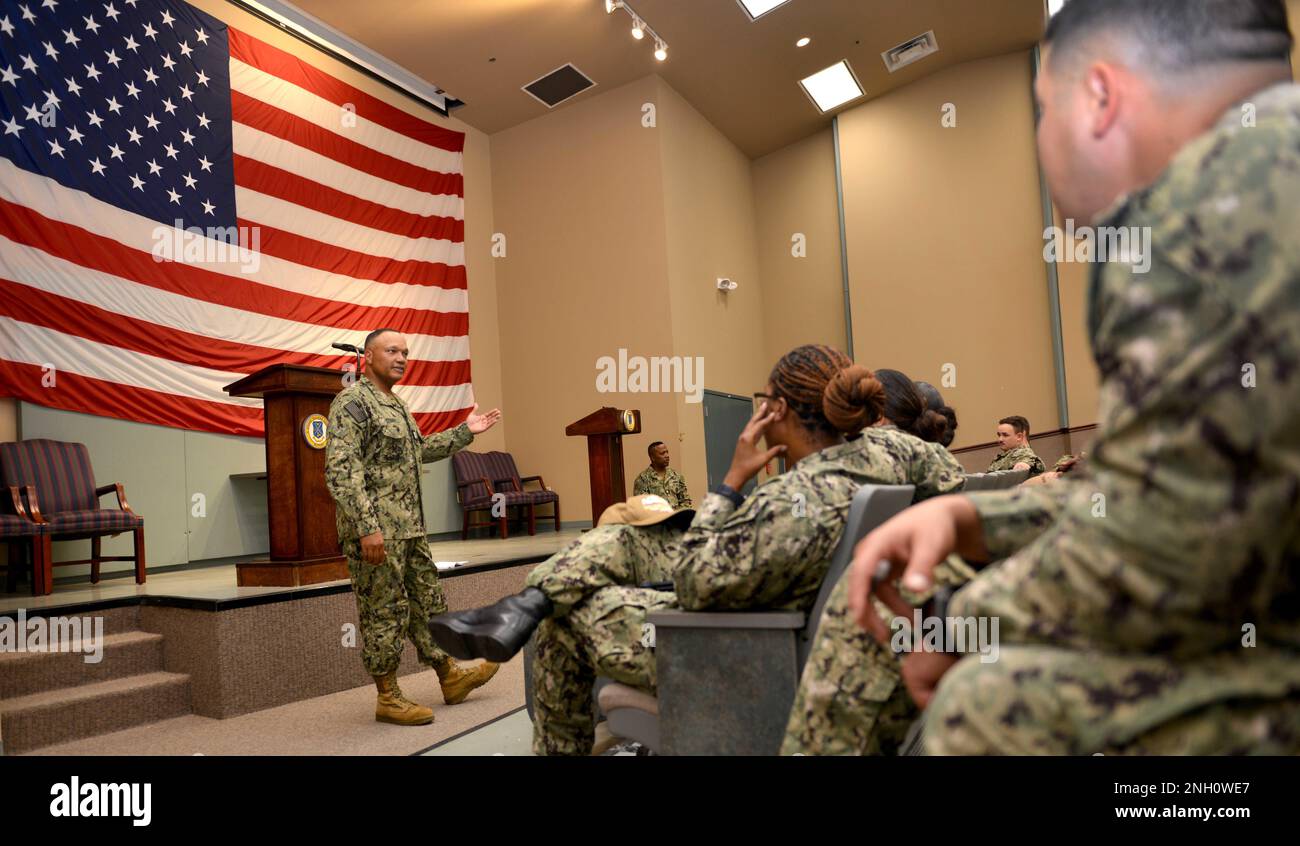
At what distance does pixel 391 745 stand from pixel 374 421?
1.26 meters

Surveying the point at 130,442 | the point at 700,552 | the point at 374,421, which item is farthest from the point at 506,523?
the point at 700,552

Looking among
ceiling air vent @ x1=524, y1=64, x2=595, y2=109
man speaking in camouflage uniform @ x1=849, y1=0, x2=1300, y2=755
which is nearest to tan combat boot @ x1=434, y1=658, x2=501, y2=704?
man speaking in camouflage uniform @ x1=849, y1=0, x2=1300, y2=755

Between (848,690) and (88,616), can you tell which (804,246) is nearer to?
(88,616)

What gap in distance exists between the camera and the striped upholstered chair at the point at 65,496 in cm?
451

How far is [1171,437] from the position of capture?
0.49 metres

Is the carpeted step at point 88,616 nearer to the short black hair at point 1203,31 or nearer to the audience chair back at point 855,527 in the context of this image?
the audience chair back at point 855,527

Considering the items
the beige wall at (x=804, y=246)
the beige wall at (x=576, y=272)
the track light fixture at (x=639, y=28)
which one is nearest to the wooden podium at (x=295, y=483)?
the beige wall at (x=576, y=272)

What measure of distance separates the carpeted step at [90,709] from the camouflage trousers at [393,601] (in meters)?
0.91

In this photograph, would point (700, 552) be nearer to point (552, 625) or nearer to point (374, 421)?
point (552, 625)

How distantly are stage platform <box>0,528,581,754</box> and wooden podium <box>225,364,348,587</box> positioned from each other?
0.57ft

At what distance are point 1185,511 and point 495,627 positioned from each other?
151 centimetres

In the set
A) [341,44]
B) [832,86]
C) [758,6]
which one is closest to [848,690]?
[758,6]

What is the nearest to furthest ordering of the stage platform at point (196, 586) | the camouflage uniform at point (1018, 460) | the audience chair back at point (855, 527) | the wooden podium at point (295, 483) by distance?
the audience chair back at point (855, 527) → the stage platform at point (196, 586) → the wooden podium at point (295, 483) → the camouflage uniform at point (1018, 460)

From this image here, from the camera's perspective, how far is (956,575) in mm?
1144
